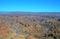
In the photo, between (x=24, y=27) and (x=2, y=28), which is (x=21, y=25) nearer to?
(x=24, y=27)

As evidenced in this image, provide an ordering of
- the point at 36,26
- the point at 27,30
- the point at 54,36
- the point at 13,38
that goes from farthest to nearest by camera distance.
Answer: the point at 36,26 < the point at 27,30 < the point at 54,36 < the point at 13,38

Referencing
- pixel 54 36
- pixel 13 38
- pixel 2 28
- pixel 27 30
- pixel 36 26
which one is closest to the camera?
pixel 13 38

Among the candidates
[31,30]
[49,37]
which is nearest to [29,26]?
[31,30]

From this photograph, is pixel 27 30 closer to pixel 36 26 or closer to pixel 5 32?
pixel 36 26

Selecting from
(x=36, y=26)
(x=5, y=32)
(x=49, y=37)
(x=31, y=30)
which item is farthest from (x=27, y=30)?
(x=5, y=32)

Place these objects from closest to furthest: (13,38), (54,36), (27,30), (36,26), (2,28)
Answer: (13,38), (2,28), (54,36), (27,30), (36,26)

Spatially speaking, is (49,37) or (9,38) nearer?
(9,38)

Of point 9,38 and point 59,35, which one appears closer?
point 9,38

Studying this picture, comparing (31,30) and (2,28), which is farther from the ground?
(2,28)

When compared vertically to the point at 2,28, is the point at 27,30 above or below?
below
